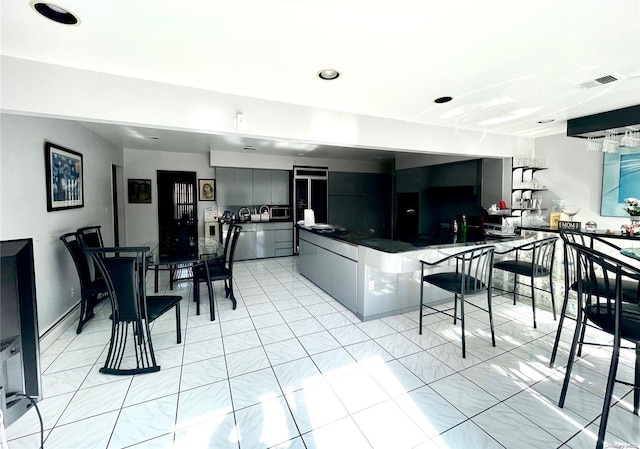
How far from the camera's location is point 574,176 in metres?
3.95

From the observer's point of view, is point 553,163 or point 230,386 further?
Result: point 553,163

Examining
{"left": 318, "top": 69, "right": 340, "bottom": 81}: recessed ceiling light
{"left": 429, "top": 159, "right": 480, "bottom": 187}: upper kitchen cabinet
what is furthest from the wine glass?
{"left": 318, "top": 69, "right": 340, "bottom": 81}: recessed ceiling light

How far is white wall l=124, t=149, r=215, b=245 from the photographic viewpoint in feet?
18.8

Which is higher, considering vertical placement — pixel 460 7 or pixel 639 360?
pixel 460 7

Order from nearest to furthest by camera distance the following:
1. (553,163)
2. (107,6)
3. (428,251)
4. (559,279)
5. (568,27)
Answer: (107,6) → (568,27) → (428,251) → (559,279) → (553,163)

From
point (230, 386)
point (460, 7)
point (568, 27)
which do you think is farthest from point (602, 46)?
point (230, 386)

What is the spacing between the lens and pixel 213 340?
8.87ft

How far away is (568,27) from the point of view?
1.67 m

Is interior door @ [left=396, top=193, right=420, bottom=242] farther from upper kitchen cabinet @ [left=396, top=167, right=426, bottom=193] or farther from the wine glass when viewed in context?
the wine glass

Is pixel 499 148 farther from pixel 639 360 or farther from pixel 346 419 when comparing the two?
pixel 346 419

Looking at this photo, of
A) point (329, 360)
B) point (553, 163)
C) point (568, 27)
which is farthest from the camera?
point (553, 163)

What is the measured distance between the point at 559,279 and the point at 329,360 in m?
3.55

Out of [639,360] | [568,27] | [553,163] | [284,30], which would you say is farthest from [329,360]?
[553,163]

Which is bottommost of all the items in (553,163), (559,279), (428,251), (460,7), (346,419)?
(346,419)
